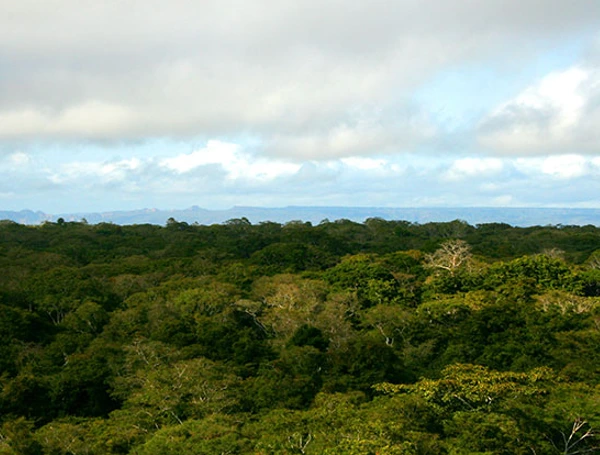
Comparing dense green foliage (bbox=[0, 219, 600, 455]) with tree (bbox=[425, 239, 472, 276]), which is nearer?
dense green foliage (bbox=[0, 219, 600, 455])

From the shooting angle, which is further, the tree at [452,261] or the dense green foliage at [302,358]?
the tree at [452,261]

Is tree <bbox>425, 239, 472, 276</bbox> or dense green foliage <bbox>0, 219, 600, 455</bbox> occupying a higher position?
tree <bbox>425, 239, 472, 276</bbox>

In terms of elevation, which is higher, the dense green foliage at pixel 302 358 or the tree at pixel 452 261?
the tree at pixel 452 261

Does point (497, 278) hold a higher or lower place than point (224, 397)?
higher

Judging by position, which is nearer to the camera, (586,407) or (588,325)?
(586,407)

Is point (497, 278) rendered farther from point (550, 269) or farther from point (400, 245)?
point (400, 245)

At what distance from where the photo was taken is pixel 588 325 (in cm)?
3266

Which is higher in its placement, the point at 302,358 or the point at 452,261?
the point at 452,261

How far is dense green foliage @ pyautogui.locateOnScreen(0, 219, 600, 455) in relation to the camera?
63.2 ft

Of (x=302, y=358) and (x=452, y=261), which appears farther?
(x=452, y=261)

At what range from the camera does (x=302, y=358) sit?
27.4m

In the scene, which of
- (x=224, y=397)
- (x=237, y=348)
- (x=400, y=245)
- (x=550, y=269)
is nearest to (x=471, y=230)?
(x=400, y=245)

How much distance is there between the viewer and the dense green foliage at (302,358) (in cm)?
1927

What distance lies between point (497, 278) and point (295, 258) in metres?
23.7
